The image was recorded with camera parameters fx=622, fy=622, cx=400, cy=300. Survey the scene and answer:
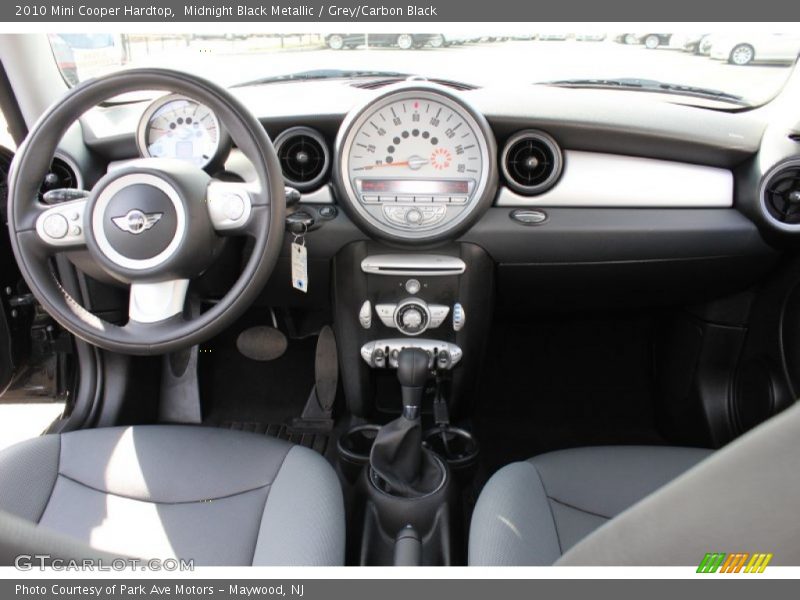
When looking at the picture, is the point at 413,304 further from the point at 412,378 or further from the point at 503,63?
the point at 503,63

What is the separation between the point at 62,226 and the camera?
130 cm

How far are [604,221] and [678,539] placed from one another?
4.58 ft

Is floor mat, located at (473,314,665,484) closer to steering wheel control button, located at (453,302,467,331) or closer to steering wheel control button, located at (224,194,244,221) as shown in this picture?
steering wheel control button, located at (453,302,467,331)

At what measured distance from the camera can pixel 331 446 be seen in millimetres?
2139

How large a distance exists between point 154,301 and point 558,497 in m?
0.94

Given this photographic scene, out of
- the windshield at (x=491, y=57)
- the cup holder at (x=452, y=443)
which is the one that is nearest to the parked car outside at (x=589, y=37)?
the windshield at (x=491, y=57)

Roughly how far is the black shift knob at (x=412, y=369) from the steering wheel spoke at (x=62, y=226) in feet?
2.57

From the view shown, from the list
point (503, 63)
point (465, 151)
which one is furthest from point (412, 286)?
point (503, 63)

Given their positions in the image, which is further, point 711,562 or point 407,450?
point 407,450

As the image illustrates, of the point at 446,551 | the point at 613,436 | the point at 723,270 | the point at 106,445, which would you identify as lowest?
the point at 613,436

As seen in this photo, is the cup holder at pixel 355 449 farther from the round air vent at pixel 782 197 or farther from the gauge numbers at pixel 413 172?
the round air vent at pixel 782 197

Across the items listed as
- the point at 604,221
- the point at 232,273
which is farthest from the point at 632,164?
the point at 232,273

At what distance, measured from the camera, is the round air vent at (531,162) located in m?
1.73

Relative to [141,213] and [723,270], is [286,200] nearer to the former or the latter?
[141,213]
